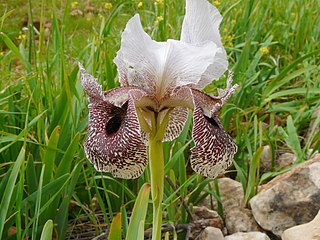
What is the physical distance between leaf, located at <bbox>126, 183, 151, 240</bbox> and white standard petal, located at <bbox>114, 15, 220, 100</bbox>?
0.22 m

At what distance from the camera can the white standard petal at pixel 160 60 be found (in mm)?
1338

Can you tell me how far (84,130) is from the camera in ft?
7.97

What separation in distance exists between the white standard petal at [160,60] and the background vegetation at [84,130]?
0.42 meters

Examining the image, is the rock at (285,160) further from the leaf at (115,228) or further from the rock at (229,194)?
the leaf at (115,228)

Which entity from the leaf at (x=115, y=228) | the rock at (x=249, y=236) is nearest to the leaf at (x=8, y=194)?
the leaf at (x=115, y=228)

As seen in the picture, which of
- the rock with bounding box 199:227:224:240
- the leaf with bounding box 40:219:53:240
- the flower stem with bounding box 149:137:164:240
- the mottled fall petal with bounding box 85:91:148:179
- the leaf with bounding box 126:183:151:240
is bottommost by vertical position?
the rock with bounding box 199:227:224:240

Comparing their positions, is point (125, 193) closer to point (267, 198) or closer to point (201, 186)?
point (201, 186)

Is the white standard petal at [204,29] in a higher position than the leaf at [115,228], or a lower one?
higher

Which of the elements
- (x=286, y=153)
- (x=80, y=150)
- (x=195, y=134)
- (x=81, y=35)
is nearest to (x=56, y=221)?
(x=80, y=150)

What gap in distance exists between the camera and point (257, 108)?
280 centimetres

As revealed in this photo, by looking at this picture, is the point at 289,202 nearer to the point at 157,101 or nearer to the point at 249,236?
the point at 249,236

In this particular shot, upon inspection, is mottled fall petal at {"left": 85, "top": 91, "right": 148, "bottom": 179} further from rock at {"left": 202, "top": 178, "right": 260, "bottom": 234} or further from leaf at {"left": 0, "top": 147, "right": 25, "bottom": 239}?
rock at {"left": 202, "top": 178, "right": 260, "bottom": 234}

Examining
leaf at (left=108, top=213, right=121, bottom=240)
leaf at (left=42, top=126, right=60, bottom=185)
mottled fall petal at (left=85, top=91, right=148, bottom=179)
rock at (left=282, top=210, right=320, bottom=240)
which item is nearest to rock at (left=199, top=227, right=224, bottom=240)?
rock at (left=282, top=210, right=320, bottom=240)

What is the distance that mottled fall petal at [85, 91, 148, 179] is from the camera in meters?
1.25
